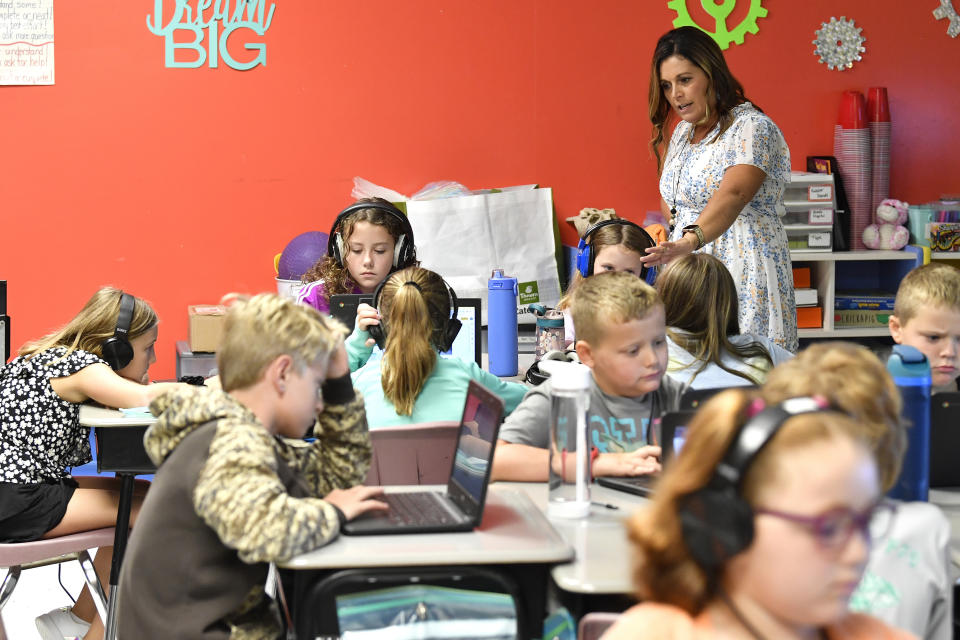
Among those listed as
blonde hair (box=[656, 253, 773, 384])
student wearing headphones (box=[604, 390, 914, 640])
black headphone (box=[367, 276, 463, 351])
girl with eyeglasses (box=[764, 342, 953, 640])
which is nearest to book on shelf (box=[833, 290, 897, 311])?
blonde hair (box=[656, 253, 773, 384])

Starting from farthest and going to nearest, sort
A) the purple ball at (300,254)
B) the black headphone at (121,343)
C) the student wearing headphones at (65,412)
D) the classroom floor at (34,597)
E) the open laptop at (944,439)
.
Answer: the purple ball at (300,254)
the classroom floor at (34,597)
the black headphone at (121,343)
the student wearing headphones at (65,412)
the open laptop at (944,439)

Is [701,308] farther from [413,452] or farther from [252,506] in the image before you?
[252,506]

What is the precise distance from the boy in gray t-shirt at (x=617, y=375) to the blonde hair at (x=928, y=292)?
59 cm

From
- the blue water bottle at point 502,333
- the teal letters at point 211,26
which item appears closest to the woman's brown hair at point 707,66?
the blue water bottle at point 502,333

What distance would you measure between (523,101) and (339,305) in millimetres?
2192

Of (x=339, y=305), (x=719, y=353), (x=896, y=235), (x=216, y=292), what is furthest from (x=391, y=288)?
(x=896, y=235)

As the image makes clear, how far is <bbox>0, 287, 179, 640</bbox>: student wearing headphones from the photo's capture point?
8.38 ft

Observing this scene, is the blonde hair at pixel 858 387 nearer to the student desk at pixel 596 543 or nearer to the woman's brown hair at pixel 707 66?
the student desk at pixel 596 543

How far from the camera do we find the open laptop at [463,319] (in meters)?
2.82

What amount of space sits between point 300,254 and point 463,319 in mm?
1471

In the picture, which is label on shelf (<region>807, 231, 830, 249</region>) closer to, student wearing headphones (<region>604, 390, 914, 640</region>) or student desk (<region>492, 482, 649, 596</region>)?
student desk (<region>492, 482, 649, 596</region>)

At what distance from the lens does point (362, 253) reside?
3.12 m

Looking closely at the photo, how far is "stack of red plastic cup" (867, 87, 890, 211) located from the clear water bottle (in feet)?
11.2

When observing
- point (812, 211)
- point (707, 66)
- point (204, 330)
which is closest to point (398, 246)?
point (707, 66)
